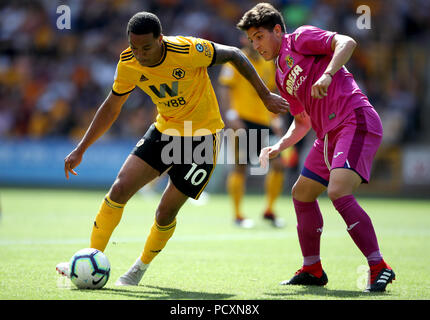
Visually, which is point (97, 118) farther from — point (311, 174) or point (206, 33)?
point (206, 33)

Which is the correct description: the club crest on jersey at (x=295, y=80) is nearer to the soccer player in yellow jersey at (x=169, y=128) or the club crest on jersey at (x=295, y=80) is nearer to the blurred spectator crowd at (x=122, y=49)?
the soccer player in yellow jersey at (x=169, y=128)

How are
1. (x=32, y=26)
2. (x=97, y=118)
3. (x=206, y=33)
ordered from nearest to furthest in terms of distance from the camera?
(x=97, y=118) < (x=206, y=33) < (x=32, y=26)

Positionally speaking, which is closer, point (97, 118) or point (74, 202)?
point (97, 118)

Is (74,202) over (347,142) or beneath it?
beneath

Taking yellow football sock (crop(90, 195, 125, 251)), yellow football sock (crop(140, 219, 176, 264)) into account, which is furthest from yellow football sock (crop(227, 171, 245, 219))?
yellow football sock (crop(90, 195, 125, 251))

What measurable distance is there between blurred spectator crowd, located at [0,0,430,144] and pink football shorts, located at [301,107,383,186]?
12284mm

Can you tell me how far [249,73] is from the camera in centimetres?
535

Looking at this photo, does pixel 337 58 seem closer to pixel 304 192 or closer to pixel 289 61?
pixel 289 61

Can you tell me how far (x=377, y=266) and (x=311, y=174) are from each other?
94 centimetres

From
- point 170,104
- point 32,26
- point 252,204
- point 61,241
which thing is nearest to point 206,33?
point 32,26

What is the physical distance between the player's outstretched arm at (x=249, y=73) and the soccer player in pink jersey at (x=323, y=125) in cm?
19

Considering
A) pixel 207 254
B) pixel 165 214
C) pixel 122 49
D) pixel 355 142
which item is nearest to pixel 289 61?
pixel 355 142
